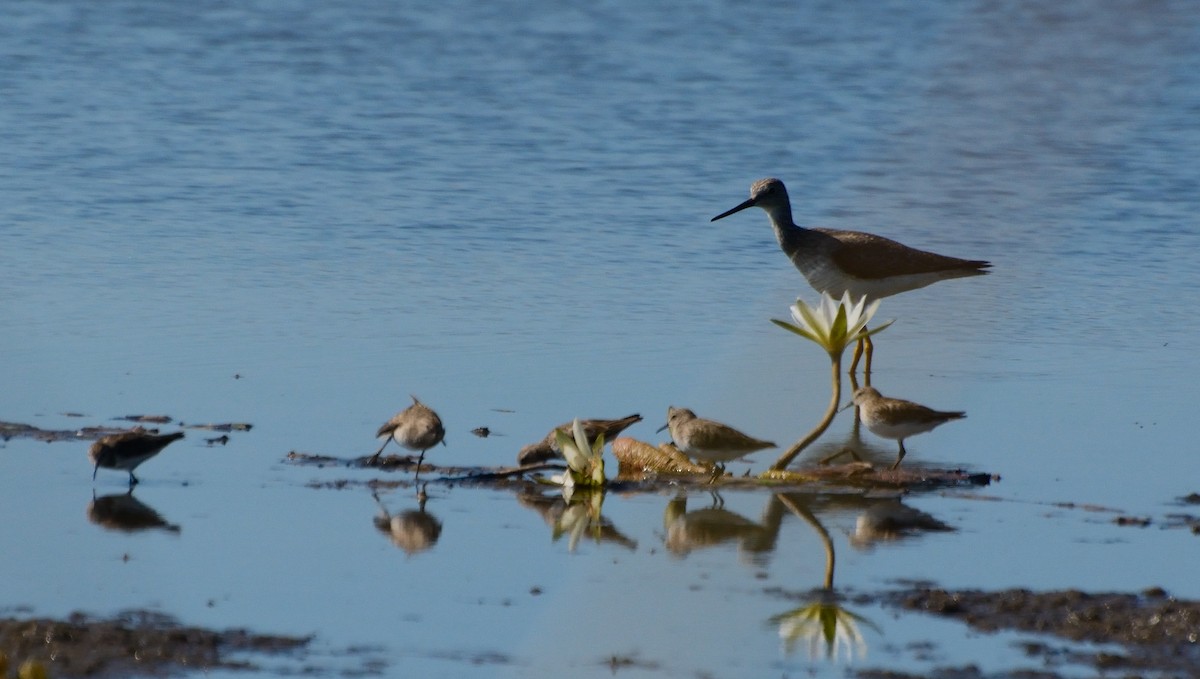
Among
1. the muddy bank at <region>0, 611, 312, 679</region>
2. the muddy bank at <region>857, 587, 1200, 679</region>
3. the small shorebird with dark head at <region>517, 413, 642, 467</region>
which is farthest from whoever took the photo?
the small shorebird with dark head at <region>517, 413, 642, 467</region>

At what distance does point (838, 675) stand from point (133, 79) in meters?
20.8

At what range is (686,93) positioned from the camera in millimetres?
24188

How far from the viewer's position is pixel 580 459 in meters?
7.62

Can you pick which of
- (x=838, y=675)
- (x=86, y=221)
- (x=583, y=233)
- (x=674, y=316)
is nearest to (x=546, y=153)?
(x=583, y=233)

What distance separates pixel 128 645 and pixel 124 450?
2231 millimetres

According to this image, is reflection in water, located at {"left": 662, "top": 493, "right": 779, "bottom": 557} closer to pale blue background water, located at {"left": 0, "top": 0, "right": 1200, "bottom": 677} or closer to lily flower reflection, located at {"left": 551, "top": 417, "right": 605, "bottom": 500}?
pale blue background water, located at {"left": 0, "top": 0, "right": 1200, "bottom": 677}

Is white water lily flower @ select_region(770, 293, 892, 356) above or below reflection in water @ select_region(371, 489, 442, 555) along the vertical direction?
above

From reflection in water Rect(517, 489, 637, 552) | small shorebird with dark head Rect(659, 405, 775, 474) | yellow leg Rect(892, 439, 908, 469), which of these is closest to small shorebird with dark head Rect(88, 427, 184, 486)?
reflection in water Rect(517, 489, 637, 552)

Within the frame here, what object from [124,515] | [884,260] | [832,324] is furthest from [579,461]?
[884,260]

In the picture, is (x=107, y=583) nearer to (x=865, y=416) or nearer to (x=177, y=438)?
(x=177, y=438)

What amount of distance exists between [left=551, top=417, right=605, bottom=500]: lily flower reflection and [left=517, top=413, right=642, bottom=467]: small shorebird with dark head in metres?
0.07

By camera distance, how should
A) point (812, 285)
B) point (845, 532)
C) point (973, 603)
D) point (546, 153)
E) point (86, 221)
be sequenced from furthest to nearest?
1. point (546, 153)
2. point (86, 221)
3. point (812, 285)
4. point (845, 532)
5. point (973, 603)

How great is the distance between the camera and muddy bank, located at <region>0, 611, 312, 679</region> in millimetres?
5070

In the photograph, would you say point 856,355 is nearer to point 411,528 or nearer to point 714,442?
point 714,442
